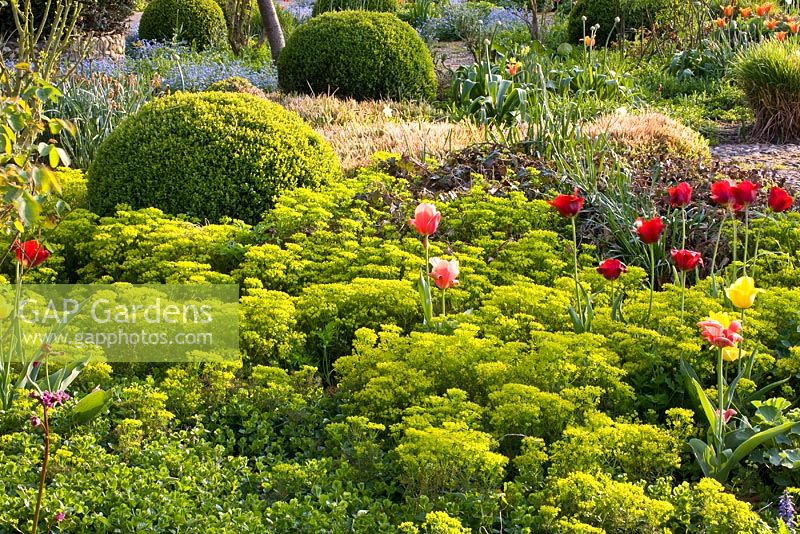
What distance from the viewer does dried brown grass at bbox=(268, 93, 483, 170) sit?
660 centimetres

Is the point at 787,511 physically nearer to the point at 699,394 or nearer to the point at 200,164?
the point at 699,394

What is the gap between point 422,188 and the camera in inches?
223

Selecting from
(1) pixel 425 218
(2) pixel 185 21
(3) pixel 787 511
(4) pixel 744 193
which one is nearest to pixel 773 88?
(4) pixel 744 193

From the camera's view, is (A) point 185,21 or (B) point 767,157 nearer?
(B) point 767,157

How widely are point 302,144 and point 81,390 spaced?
7.92ft

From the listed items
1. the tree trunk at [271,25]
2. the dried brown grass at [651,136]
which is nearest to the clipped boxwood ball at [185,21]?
the tree trunk at [271,25]

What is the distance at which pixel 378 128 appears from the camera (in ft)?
24.0

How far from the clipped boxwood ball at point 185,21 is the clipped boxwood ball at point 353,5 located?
149 cm

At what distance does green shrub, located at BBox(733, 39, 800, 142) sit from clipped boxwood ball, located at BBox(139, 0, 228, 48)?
781 cm

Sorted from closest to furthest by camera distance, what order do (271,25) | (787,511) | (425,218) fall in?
1. (787,511)
2. (425,218)
3. (271,25)

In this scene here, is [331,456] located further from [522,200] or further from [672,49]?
[672,49]

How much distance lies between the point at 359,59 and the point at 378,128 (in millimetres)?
1811

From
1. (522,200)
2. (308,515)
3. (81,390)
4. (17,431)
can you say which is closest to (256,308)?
(81,390)

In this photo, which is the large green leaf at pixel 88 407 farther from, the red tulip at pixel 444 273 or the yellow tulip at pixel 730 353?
the yellow tulip at pixel 730 353
